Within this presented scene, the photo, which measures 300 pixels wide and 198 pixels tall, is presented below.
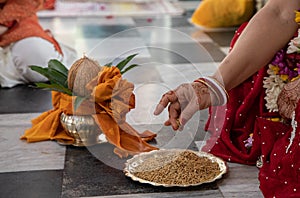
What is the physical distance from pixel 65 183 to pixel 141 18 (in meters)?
2.56

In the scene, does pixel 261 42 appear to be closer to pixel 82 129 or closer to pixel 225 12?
pixel 82 129

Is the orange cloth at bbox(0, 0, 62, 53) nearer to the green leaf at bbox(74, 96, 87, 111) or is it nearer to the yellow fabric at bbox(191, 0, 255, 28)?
the green leaf at bbox(74, 96, 87, 111)

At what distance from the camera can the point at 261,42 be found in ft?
5.59

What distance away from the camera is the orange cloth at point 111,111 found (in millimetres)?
1769

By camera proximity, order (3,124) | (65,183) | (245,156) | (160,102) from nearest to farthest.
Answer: (160,102), (65,183), (245,156), (3,124)

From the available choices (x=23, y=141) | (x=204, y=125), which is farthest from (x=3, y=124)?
(x=204, y=125)

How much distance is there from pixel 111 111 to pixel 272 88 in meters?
Answer: 0.48

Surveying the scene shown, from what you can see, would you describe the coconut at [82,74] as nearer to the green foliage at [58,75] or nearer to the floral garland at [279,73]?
the green foliage at [58,75]

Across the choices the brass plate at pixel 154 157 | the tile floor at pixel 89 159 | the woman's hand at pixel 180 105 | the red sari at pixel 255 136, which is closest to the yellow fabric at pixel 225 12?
the tile floor at pixel 89 159

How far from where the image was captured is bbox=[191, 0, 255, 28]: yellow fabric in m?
3.61

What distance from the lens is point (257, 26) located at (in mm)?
1721

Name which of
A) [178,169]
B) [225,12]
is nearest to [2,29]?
[178,169]

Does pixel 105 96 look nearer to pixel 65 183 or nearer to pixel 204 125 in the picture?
pixel 65 183

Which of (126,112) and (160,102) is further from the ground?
(160,102)
